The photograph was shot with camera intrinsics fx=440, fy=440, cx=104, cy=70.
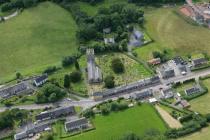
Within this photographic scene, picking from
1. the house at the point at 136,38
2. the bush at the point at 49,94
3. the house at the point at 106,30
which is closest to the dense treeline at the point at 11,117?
the bush at the point at 49,94

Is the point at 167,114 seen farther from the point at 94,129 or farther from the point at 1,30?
the point at 1,30

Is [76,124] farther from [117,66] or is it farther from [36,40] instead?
[36,40]

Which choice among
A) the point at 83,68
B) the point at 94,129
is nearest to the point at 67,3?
the point at 83,68

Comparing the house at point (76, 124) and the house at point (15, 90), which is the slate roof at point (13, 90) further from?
the house at point (76, 124)

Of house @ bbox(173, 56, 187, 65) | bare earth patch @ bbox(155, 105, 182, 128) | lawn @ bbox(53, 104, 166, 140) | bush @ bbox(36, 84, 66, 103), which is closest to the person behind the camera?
lawn @ bbox(53, 104, 166, 140)

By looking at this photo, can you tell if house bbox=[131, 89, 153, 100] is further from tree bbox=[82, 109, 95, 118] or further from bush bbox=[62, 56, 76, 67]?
bush bbox=[62, 56, 76, 67]

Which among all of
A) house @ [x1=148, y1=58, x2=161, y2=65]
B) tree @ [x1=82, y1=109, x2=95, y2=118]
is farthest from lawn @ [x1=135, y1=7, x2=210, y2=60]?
tree @ [x1=82, y1=109, x2=95, y2=118]

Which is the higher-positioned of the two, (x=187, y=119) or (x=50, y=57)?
(x=50, y=57)
